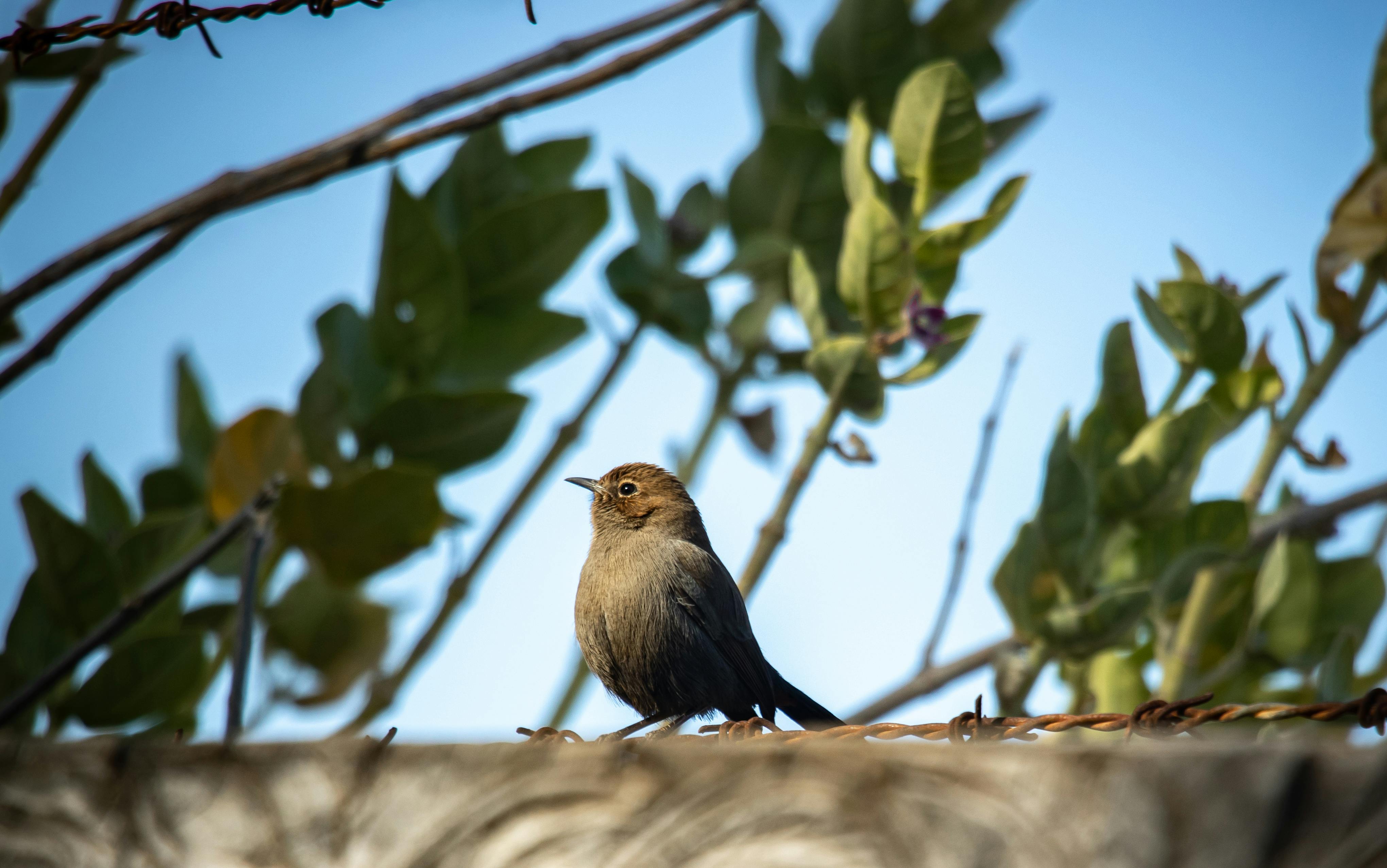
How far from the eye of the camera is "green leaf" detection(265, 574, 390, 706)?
158 inches

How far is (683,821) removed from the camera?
132 cm

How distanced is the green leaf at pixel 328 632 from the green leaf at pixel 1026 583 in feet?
7.77

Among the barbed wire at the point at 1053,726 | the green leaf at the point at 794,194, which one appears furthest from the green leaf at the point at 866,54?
the barbed wire at the point at 1053,726

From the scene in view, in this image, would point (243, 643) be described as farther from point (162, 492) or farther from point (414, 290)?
point (162, 492)

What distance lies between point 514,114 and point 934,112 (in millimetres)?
1395

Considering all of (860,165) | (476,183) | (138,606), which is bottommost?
(138,606)

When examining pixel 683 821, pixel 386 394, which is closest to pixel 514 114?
pixel 386 394

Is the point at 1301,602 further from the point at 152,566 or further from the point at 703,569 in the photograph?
the point at 152,566

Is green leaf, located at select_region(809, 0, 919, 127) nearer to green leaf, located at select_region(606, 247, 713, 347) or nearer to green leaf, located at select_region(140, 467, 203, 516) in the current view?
→ green leaf, located at select_region(606, 247, 713, 347)

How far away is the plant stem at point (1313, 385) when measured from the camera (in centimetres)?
335

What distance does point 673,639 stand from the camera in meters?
2.90

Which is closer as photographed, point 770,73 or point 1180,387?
point 1180,387

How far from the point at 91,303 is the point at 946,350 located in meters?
2.45

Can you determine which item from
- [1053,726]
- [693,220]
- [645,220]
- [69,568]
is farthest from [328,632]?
[1053,726]
